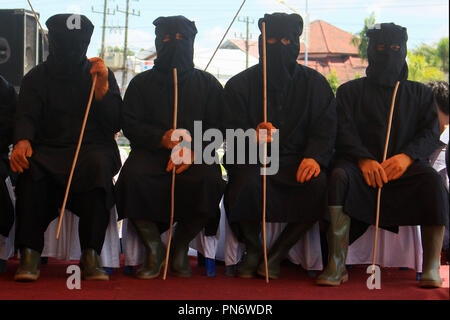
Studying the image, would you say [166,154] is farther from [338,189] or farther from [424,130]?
[424,130]

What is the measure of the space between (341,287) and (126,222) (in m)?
1.41

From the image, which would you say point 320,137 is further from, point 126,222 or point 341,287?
point 126,222

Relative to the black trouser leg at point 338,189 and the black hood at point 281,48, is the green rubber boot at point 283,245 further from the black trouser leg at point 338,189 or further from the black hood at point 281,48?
the black hood at point 281,48

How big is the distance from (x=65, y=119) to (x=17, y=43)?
185 cm

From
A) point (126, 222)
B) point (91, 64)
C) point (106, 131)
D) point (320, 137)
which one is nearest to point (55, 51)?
point (91, 64)

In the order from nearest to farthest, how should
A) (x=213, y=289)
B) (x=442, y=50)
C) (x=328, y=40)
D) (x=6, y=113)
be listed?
1. (x=213, y=289)
2. (x=6, y=113)
3. (x=328, y=40)
4. (x=442, y=50)

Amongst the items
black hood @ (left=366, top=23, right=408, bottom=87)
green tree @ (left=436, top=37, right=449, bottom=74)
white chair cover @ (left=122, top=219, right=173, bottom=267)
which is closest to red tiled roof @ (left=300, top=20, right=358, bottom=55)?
green tree @ (left=436, top=37, right=449, bottom=74)

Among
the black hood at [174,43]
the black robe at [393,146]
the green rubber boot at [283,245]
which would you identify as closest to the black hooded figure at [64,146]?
the black hood at [174,43]

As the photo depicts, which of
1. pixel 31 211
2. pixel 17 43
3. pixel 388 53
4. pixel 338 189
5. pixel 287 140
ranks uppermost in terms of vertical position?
pixel 17 43

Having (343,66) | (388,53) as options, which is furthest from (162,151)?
(343,66)

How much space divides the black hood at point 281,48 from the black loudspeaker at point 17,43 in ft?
8.02

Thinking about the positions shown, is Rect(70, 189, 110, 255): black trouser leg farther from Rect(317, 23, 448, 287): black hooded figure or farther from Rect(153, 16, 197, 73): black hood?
Rect(317, 23, 448, 287): black hooded figure

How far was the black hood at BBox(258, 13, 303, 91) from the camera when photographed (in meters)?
3.73

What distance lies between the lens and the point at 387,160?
3576mm
